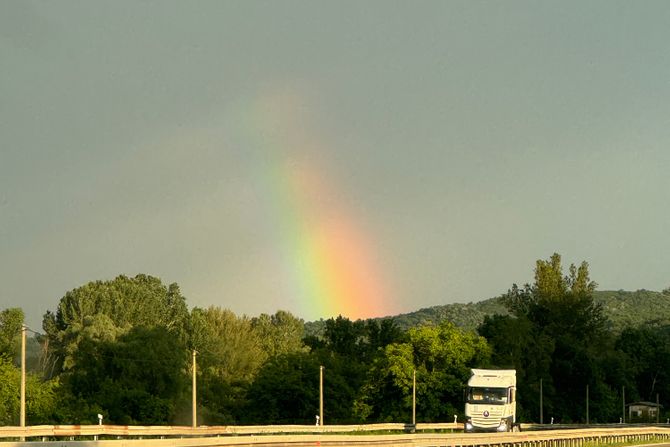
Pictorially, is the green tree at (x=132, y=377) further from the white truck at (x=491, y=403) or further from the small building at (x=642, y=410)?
the small building at (x=642, y=410)

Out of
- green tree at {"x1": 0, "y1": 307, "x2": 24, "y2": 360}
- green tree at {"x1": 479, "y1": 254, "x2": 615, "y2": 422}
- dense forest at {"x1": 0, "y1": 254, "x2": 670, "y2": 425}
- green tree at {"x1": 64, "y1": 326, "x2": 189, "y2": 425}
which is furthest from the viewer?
green tree at {"x1": 479, "y1": 254, "x2": 615, "y2": 422}

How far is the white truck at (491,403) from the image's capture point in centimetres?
6962

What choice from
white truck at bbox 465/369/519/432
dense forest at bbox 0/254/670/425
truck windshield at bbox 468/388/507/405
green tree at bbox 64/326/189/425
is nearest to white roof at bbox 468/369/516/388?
white truck at bbox 465/369/519/432

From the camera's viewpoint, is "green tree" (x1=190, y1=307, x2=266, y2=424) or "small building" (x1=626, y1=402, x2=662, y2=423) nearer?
"green tree" (x1=190, y1=307, x2=266, y2=424)

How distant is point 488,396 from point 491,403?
54cm

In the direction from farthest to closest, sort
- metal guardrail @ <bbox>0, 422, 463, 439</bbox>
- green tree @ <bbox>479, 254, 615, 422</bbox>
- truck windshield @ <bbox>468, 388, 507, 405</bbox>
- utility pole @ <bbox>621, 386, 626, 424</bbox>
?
utility pole @ <bbox>621, 386, 626, 424</bbox>
green tree @ <bbox>479, 254, 615, 422</bbox>
truck windshield @ <bbox>468, 388, 507, 405</bbox>
metal guardrail @ <bbox>0, 422, 463, 439</bbox>

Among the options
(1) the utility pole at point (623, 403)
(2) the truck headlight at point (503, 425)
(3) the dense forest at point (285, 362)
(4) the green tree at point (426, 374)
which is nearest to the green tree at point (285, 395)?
(3) the dense forest at point (285, 362)

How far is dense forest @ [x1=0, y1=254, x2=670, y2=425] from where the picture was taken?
4274 inches

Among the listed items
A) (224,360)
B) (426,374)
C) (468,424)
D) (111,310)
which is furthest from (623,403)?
(468,424)

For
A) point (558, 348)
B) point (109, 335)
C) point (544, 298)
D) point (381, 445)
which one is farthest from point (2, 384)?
point (544, 298)

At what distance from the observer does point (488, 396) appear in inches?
2776

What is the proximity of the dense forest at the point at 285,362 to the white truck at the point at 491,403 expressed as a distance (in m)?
35.3

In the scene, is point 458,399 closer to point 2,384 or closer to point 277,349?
point 2,384

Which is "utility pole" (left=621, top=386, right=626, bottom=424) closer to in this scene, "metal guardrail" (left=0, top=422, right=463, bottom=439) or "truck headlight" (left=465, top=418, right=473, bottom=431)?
"metal guardrail" (left=0, top=422, right=463, bottom=439)
